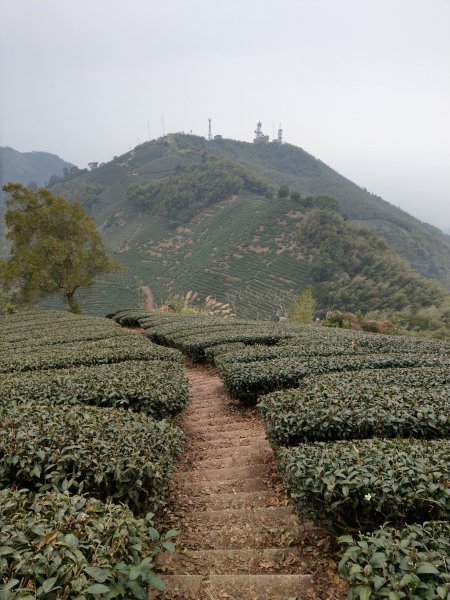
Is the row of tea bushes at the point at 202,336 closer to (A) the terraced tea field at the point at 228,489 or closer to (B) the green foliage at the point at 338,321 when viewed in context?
(A) the terraced tea field at the point at 228,489

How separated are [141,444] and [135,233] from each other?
84.4 m

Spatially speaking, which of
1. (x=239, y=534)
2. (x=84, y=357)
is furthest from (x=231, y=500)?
(x=84, y=357)

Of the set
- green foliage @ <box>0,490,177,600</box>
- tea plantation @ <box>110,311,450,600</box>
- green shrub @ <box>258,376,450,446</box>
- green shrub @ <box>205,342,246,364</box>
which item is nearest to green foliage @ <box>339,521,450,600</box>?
tea plantation @ <box>110,311,450,600</box>

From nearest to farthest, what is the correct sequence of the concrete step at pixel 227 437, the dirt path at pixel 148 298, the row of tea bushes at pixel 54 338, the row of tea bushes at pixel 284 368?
the concrete step at pixel 227 437
the row of tea bushes at pixel 284 368
the row of tea bushes at pixel 54 338
the dirt path at pixel 148 298

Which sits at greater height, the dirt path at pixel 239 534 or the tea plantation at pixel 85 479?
the tea plantation at pixel 85 479

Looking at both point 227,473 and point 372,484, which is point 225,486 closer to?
point 227,473

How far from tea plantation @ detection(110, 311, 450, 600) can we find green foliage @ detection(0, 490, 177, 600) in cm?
128

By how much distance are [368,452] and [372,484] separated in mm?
429

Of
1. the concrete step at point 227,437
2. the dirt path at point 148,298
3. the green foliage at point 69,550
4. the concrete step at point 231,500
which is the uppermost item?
the green foliage at point 69,550

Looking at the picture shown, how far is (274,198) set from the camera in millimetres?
86688

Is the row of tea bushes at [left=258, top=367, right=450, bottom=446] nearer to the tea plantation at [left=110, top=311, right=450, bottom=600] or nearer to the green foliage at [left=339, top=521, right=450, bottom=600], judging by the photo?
the tea plantation at [left=110, top=311, right=450, bottom=600]

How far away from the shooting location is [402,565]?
2.18 m

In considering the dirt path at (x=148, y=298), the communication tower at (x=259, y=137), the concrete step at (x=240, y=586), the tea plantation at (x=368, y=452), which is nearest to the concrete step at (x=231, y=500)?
the tea plantation at (x=368, y=452)

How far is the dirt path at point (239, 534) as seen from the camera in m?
2.83
